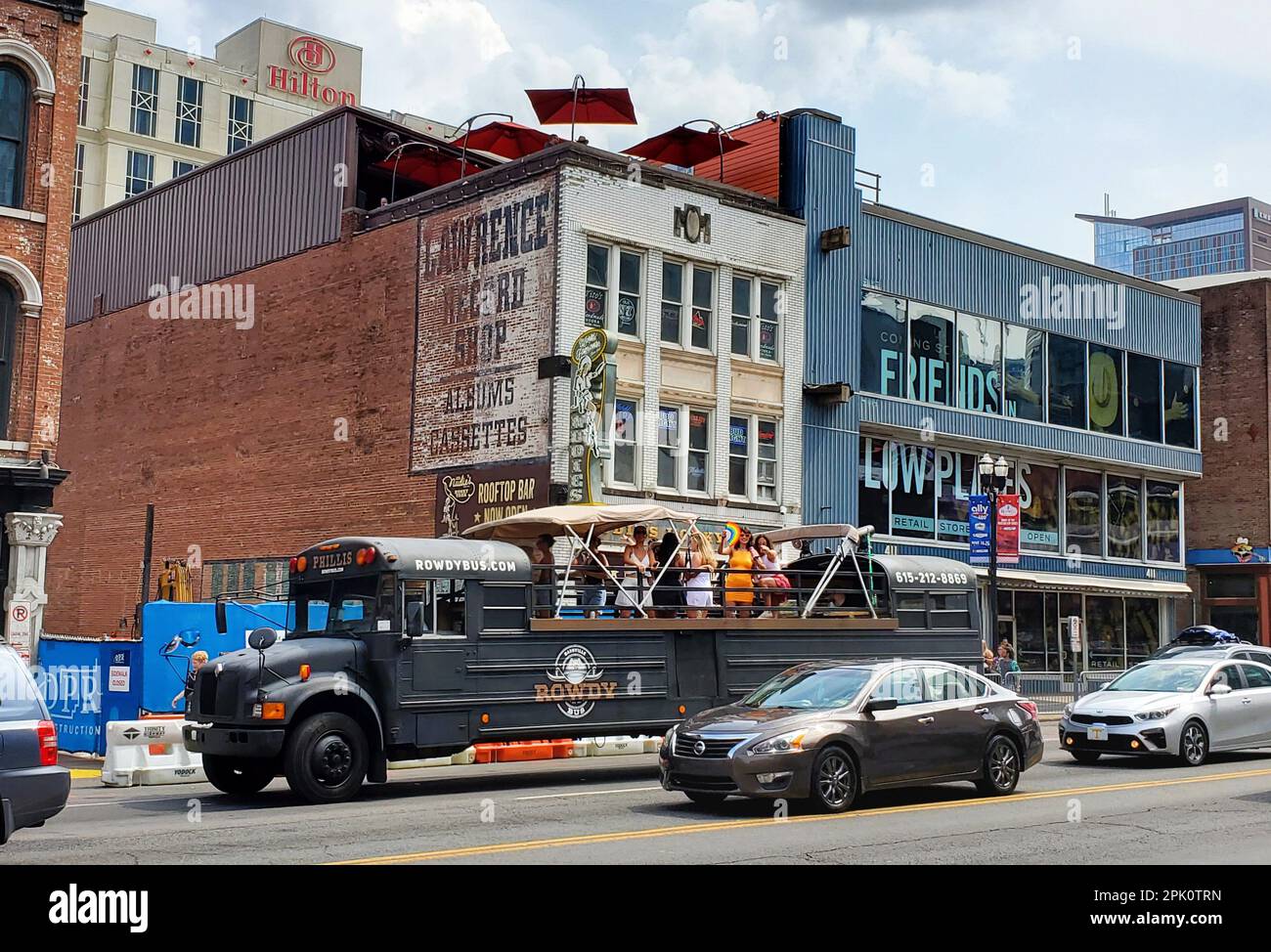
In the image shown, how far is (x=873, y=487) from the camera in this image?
3541 centimetres

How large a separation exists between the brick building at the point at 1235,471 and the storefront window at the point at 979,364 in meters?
16.3

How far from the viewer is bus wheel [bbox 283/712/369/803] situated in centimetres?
1452

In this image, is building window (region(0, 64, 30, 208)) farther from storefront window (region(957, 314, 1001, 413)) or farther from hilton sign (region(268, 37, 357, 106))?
hilton sign (region(268, 37, 357, 106))

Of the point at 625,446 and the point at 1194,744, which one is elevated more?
the point at 625,446

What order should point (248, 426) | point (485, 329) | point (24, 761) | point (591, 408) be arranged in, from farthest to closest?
point (248, 426) → point (485, 329) → point (591, 408) → point (24, 761)

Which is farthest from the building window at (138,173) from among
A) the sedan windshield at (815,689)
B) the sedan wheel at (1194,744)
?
the sedan windshield at (815,689)

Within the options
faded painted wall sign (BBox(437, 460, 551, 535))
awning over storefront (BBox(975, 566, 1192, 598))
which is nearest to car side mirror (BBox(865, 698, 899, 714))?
faded painted wall sign (BBox(437, 460, 551, 535))

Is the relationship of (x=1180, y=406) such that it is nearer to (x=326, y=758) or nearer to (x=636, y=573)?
(x=636, y=573)

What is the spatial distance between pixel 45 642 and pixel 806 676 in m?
13.2

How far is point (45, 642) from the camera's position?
21984 millimetres

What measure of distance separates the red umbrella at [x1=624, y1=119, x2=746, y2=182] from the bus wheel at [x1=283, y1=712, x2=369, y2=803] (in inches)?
922

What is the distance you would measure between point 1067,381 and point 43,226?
91.4 feet

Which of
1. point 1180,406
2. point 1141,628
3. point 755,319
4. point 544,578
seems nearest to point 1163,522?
point 1141,628

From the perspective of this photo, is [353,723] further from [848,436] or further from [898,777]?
[848,436]
